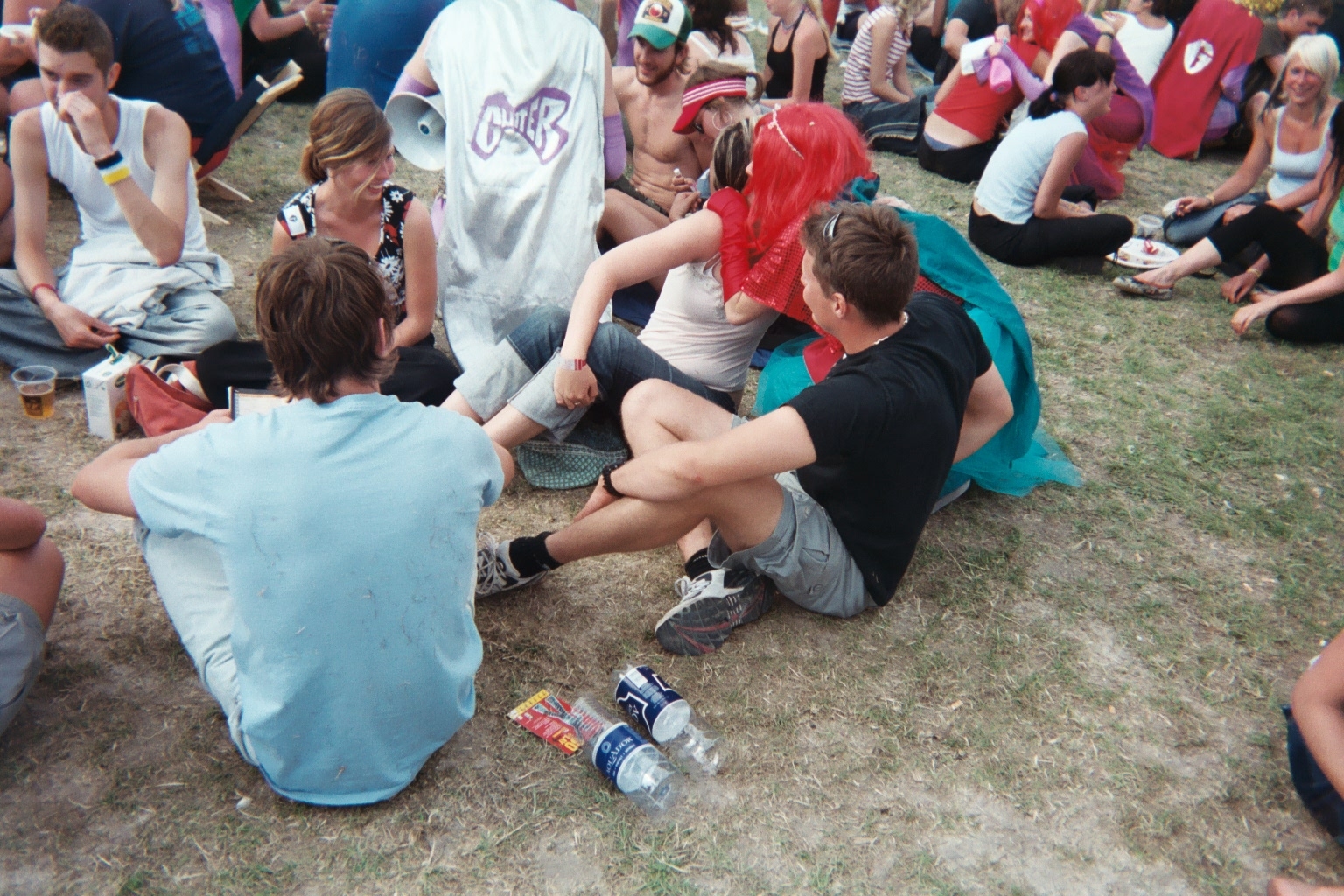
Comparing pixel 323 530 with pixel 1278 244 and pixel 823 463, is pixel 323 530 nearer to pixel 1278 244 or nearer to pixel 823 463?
pixel 823 463

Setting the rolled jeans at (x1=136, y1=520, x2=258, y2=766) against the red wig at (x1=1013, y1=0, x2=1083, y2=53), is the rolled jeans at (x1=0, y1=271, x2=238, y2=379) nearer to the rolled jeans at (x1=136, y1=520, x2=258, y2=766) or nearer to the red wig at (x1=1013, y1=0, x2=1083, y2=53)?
the rolled jeans at (x1=136, y1=520, x2=258, y2=766)

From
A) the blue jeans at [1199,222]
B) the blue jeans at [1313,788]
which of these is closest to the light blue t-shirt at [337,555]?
the blue jeans at [1313,788]

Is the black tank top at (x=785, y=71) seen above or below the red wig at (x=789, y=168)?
below

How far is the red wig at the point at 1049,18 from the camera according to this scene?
23.8ft

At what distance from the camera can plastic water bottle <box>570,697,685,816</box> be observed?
91.3 inches

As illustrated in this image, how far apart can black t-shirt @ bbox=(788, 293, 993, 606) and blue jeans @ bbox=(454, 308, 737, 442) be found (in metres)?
0.67

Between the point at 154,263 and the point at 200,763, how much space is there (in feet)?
6.89

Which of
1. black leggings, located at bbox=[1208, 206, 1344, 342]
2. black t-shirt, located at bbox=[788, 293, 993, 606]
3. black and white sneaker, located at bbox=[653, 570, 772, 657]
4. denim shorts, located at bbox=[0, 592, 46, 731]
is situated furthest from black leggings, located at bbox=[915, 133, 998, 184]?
denim shorts, located at bbox=[0, 592, 46, 731]

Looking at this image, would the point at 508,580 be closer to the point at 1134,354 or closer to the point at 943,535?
the point at 943,535

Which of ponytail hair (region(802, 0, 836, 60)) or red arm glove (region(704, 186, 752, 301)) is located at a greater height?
red arm glove (region(704, 186, 752, 301))

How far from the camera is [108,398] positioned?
327cm

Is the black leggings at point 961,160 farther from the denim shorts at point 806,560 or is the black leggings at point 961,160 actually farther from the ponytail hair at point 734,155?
the denim shorts at point 806,560

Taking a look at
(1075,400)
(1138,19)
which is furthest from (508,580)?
(1138,19)

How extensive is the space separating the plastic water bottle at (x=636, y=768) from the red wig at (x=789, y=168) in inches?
61.8
